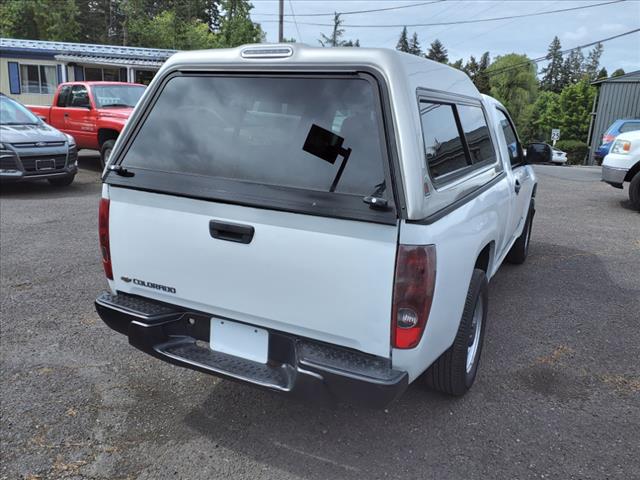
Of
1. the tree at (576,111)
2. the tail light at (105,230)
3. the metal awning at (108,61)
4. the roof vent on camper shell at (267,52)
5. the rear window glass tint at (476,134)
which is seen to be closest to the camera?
the roof vent on camper shell at (267,52)

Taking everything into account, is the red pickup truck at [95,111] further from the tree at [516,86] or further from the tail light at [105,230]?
the tree at [516,86]

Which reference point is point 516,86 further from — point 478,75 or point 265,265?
point 265,265

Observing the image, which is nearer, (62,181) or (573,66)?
(62,181)

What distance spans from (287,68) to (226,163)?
554mm

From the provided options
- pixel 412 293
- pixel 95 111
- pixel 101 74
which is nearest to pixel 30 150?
pixel 95 111

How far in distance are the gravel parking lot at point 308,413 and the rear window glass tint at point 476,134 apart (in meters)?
1.40

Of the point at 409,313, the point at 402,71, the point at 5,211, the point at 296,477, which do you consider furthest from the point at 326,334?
the point at 5,211

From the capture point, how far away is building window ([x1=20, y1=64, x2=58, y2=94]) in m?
28.0

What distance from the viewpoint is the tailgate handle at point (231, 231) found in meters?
2.54

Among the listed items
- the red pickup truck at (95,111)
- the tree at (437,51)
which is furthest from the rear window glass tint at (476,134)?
the tree at (437,51)

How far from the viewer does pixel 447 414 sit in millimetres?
3168

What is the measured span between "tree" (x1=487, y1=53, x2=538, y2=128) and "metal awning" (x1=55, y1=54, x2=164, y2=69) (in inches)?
2064

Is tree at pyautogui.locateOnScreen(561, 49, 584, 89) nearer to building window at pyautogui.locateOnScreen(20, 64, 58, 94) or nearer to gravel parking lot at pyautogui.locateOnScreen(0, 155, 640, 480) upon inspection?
building window at pyautogui.locateOnScreen(20, 64, 58, 94)

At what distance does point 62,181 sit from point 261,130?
8.87 m
